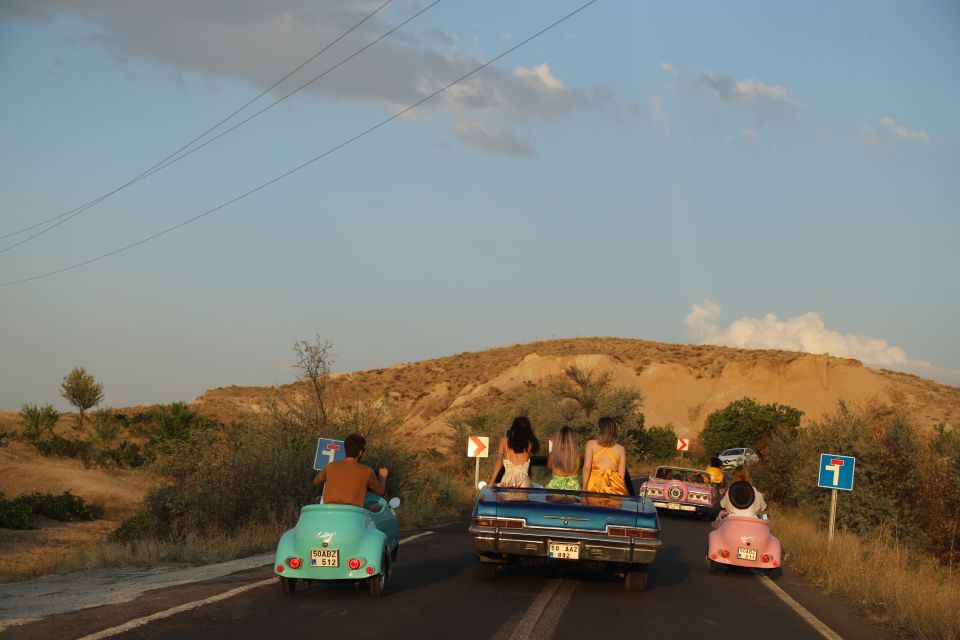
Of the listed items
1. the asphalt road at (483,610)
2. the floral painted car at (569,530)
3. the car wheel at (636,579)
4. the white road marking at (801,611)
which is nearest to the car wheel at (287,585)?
the asphalt road at (483,610)

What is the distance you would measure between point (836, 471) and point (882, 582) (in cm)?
683

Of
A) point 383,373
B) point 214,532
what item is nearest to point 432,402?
point 383,373

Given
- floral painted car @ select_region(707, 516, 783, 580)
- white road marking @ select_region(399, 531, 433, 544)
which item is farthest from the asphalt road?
white road marking @ select_region(399, 531, 433, 544)

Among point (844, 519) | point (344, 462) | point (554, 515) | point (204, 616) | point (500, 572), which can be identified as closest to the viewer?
point (204, 616)

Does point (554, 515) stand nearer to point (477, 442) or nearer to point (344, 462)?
point (344, 462)

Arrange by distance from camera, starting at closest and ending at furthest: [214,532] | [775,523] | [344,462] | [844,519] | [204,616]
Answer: [204,616], [344,462], [214,532], [775,523], [844,519]

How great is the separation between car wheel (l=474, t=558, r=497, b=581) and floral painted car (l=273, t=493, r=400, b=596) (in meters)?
2.29

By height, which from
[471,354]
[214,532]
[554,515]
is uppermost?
[471,354]

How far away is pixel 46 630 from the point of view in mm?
8070

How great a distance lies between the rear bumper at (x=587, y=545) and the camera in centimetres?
1094

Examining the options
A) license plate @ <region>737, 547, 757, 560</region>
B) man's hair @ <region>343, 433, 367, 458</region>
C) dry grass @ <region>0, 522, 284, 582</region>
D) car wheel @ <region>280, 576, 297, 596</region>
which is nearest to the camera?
car wheel @ <region>280, 576, 297, 596</region>

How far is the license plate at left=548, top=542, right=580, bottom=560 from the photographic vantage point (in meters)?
Result: 11.0

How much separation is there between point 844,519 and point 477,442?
9812 mm

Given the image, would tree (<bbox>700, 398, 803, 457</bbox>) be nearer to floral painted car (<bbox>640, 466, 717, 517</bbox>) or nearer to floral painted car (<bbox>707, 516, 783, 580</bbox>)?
floral painted car (<bbox>640, 466, 717, 517</bbox>)
